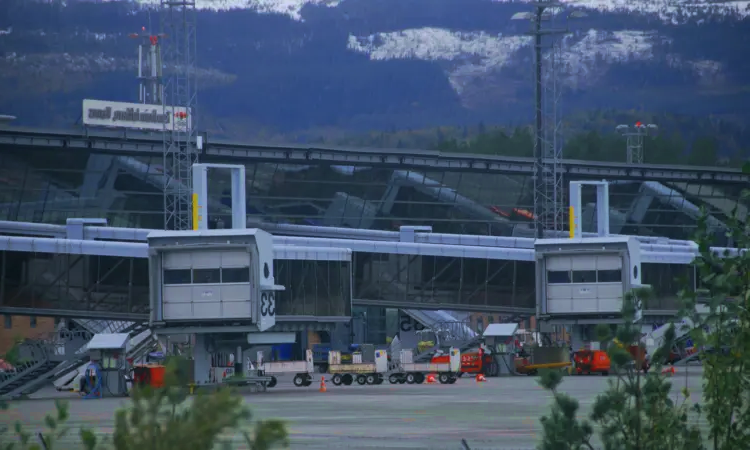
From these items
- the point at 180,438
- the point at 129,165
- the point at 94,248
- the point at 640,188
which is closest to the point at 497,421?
the point at 180,438

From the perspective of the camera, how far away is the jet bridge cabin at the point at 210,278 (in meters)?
62.5

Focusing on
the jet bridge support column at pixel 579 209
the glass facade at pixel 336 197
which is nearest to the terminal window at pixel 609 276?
the jet bridge support column at pixel 579 209

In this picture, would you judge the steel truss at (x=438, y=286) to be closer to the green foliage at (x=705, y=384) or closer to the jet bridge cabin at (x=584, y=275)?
the jet bridge cabin at (x=584, y=275)

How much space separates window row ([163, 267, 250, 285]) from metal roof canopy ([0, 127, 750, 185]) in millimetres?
48598

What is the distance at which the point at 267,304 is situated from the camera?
210 ft

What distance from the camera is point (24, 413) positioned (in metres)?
49.8

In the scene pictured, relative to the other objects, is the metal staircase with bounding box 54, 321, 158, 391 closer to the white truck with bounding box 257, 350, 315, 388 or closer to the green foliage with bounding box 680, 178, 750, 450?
the white truck with bounding box 257, 350, 315, 388

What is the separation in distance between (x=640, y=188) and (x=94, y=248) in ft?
230

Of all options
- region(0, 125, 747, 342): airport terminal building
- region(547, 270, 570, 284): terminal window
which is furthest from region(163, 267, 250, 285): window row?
region(0, 125, 747, 342): airport terminal building

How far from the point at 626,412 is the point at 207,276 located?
4773 centimetres

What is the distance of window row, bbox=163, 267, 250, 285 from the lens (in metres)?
62.7

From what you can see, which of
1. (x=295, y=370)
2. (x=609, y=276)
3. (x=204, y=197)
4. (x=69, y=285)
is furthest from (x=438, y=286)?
(x=69, y=285)

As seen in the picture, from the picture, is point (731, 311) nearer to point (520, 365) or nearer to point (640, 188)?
point (520, 365)

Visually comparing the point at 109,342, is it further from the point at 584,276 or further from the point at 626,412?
the point at 626,412
